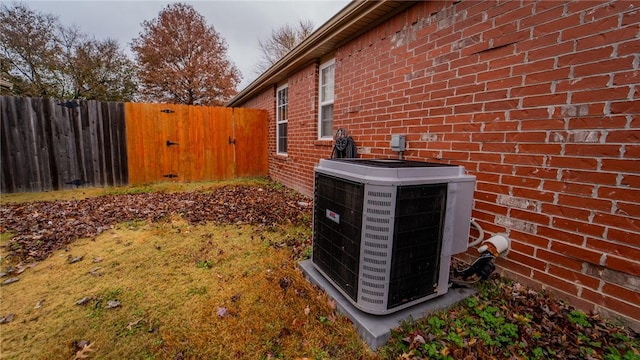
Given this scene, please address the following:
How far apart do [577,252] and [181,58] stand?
66.4 ft

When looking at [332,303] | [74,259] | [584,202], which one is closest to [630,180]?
[584,202]

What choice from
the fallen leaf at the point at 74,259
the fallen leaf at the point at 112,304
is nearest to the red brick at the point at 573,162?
the fallen leaf at the point at 112,304

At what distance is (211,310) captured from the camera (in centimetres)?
204

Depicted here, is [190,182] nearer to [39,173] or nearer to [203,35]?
[39,173]

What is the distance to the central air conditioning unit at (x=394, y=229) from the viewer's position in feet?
5.37

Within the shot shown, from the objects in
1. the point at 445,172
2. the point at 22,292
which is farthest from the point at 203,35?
the point at 445,172

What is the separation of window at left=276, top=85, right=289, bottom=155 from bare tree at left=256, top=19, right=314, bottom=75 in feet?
33.4

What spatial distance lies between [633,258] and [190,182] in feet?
25.7

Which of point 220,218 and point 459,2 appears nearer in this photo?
point 459,2

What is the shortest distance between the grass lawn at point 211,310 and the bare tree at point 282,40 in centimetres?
1519

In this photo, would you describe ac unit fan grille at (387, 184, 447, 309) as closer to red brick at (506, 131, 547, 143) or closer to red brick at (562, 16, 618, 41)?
red brick at (506, 131, 547, 143)

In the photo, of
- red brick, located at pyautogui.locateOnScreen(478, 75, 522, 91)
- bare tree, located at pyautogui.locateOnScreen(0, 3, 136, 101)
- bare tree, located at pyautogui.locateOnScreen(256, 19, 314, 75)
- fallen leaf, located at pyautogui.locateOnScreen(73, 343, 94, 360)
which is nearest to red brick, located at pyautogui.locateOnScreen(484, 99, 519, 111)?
red brick, located at pyautogui.locateOnScreen(478, 75, 522, 91)

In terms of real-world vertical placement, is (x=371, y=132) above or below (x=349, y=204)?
above

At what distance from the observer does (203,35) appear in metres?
17.2
